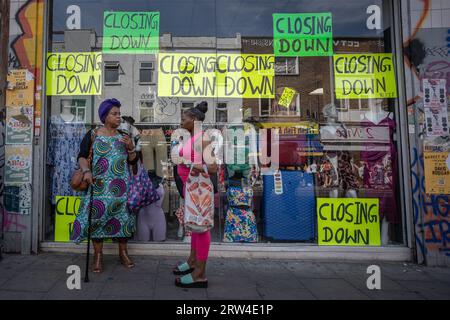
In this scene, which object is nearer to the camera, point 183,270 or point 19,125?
point 183,270

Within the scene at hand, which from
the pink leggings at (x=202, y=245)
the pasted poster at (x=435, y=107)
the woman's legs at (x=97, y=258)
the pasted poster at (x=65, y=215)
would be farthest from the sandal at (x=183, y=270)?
the pasted poster at (x=435, y=107)

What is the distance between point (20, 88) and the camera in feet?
16.5

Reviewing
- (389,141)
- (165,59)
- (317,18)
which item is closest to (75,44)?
(165,59)

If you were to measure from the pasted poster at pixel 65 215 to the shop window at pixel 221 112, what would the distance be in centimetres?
250

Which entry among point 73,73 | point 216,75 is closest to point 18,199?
point 73,73

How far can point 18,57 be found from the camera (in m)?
5.04

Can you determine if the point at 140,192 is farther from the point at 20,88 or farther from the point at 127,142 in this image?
the point at 20,88

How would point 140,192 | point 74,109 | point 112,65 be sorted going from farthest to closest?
point 112,65
point 74,109
point 140,192

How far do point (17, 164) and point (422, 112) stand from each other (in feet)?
18.9

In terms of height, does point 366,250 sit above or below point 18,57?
below

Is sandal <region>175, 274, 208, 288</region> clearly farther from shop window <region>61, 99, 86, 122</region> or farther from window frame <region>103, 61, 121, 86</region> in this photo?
window frame <region>103, 61, 121, 86</region>

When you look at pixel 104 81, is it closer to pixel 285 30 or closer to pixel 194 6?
pixel 194 6

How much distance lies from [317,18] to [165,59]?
8.26 feet

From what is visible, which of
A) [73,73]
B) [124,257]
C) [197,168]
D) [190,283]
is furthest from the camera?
[73,73]
